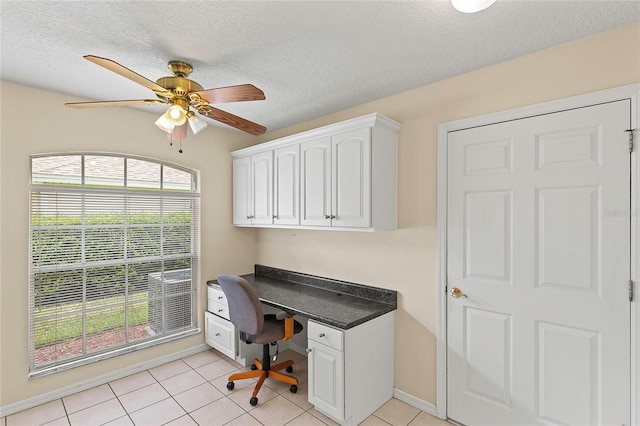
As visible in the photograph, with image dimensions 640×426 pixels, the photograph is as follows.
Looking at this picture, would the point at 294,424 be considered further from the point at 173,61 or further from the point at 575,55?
the point at 575,55

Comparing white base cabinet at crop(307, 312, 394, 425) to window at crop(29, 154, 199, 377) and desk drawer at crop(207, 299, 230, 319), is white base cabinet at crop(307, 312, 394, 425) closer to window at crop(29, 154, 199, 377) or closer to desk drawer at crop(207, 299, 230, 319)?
desk drawer at crop(207, 299, 230, 319)

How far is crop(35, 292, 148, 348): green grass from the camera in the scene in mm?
2461

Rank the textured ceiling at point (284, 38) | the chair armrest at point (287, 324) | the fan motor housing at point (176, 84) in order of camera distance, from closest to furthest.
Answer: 1. the textured ceiling at point (284, 38)
2. the fan motor housing at point (176, 84)
3. the chair armrest at point (287, 324)

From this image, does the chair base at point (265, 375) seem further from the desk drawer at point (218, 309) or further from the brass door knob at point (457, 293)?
the brass door knob at point (457, 293)

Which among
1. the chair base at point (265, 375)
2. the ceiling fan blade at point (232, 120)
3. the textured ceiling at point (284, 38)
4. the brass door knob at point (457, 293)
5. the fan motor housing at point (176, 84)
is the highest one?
the textured ceiling at point (284, 38)

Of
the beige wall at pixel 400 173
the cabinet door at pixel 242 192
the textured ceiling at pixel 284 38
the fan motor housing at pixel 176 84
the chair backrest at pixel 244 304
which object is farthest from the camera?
the cabinet door at pixel 242 192

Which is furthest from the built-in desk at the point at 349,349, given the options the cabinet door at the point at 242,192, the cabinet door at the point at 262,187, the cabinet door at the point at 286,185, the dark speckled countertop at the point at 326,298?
the cabinet door at the point at 242,192

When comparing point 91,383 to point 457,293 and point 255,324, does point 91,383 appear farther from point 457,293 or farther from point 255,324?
point 457,293

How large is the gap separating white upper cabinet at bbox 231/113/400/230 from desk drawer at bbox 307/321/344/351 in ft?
2.56

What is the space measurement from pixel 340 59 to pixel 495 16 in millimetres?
860

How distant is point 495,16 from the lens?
1504 millimetres

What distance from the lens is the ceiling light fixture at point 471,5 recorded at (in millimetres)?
1286

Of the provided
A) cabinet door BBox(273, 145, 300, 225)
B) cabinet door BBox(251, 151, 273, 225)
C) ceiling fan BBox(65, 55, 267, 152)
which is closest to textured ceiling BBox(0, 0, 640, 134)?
ceiling fan BBox(65, 55, 267, 152)

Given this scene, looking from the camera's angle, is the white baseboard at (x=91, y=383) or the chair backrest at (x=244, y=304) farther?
the chair backrest at (x=244, y=304)
